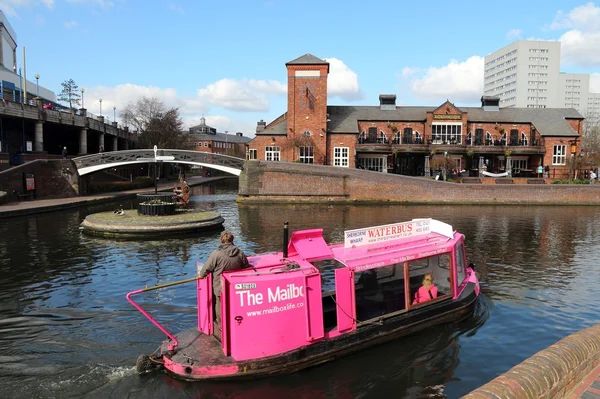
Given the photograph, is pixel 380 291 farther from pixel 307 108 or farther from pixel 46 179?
pixel 307 108

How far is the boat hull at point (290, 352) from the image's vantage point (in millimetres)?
6984

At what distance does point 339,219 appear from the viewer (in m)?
26.0

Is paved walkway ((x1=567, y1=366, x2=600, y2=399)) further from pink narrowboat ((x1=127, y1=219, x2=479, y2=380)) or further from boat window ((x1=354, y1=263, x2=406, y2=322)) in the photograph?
boat window ((x1=354, y1=263, x2=406, y2=322))

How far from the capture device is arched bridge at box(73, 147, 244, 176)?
3462 cm

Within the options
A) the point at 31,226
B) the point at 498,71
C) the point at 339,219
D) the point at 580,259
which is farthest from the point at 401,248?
the point at 498,71

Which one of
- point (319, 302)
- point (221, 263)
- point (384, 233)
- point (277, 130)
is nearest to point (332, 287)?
point (384, 233)

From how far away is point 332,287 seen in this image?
9.92 meters

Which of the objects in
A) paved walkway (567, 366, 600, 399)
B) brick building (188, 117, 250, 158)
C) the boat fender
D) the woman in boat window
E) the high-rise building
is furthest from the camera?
the high-rise building

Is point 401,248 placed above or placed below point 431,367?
above

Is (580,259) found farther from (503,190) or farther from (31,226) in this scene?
(31,226)

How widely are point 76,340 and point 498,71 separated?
16326cm

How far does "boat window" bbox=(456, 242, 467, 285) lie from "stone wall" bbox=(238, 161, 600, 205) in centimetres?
2384

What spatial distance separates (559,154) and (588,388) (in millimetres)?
45524

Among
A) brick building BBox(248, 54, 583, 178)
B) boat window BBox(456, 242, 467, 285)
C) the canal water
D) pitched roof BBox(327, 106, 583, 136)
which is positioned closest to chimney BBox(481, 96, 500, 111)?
pitched roof BBox(327, 106, 583, 136)
